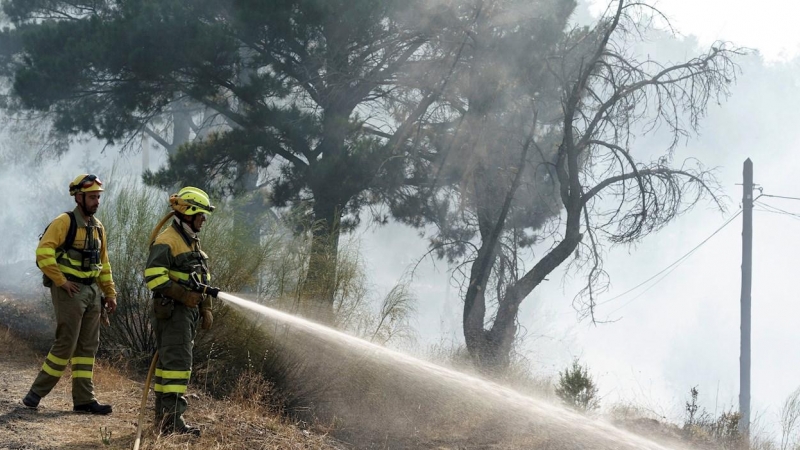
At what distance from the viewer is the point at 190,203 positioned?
5645mm

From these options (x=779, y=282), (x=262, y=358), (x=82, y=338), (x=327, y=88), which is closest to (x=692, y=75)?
(x=327, y=88)

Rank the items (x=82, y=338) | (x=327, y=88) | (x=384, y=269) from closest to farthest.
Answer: (x=82, y=338) → (x=327, y=88) → (x=384, y=269)

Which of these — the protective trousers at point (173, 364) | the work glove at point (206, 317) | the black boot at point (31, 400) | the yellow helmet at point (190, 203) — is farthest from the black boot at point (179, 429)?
the yellow helmet at point (190, 203)

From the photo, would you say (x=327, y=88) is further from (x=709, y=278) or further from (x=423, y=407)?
(x=709, y=278)

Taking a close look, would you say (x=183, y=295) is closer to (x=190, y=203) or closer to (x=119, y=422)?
(x=190, y=203)

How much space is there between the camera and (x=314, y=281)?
9.52m

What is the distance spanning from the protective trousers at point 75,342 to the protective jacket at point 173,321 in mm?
890

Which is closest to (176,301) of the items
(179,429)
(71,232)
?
(179,429)

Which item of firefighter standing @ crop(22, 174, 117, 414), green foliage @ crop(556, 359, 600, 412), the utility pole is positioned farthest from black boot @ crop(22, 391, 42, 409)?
the utility pole

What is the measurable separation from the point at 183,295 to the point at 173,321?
23 cm

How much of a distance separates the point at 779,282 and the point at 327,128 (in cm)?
5380

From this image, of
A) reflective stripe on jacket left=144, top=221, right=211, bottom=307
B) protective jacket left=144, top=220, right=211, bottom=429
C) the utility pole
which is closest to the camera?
reflective stripe on jacket left=144, top=221, right=211, bottom=307

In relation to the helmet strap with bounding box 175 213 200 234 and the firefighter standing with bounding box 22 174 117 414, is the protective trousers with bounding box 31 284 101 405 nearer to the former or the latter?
the firefighter standing with bounding box 22 174 117 414

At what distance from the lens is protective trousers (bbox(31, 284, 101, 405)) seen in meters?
6.18
